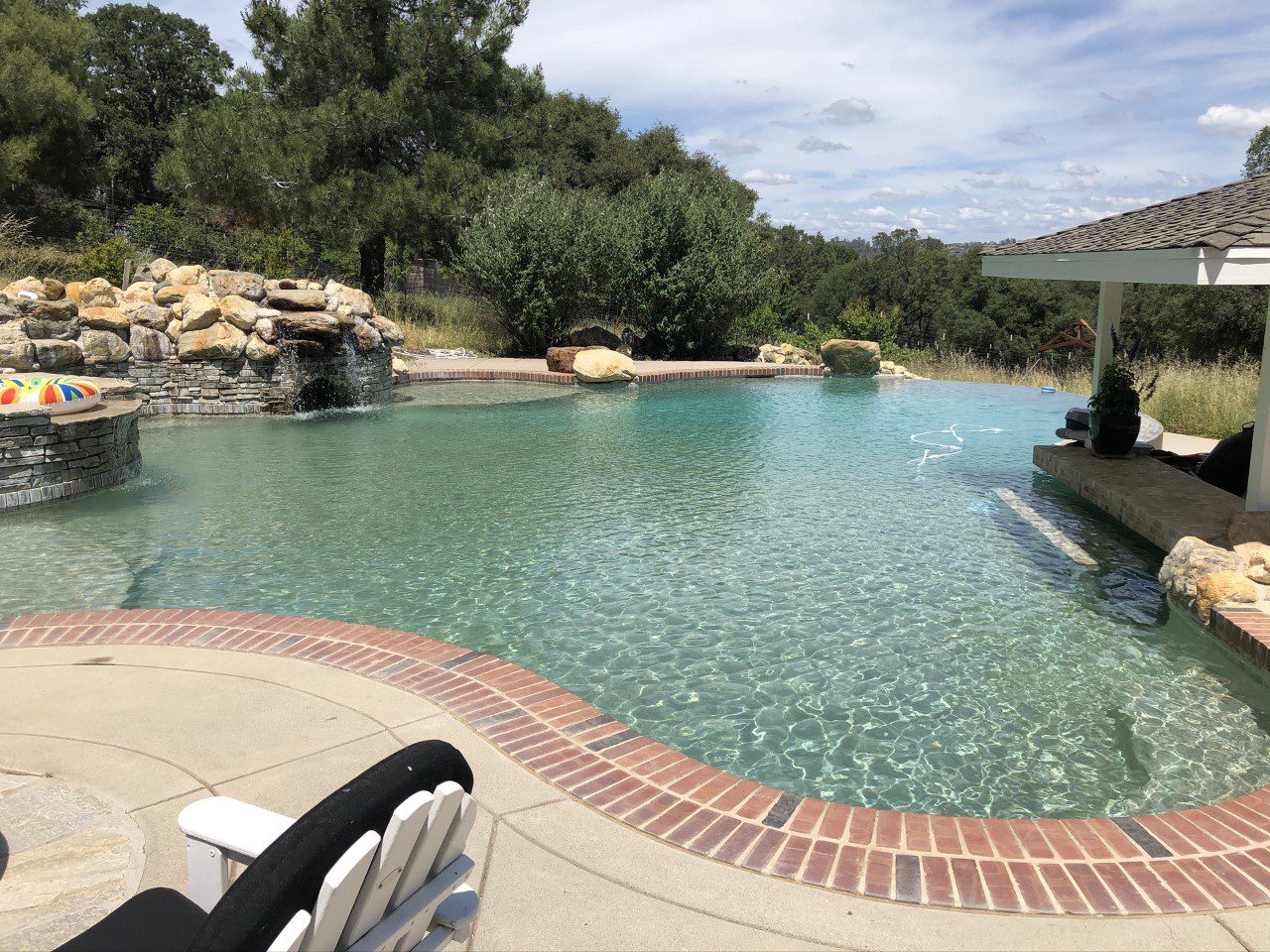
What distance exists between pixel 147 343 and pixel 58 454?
17.3ft

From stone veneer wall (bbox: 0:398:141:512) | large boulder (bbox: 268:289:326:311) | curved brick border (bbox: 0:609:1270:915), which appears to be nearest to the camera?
curved brick border (bbox: 0:609:1270:915)

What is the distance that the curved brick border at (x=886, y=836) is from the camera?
295 centimetres

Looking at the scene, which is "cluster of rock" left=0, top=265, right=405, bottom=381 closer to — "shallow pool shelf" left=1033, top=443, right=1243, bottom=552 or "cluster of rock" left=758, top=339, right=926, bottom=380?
"cluster of rock" left=758, top=339, right=926, bottom=380

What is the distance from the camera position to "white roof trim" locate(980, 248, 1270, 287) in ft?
18.2

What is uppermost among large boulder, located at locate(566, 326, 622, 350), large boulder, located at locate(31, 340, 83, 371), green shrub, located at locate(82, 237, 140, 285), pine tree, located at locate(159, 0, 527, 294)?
pine tree, located at locate(159, 0, 527, 294)

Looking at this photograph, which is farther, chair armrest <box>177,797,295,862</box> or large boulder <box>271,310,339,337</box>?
large boulder <box>271,310,339,337</box>

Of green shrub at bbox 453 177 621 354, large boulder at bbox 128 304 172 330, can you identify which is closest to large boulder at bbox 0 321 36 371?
large boulder at bbox 128 304 172 330

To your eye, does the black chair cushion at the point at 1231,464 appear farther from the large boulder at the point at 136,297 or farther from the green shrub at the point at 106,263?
the green shrub at the point at 106,263

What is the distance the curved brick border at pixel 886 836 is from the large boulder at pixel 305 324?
11.0 metres

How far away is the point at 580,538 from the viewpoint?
7848 millimetres

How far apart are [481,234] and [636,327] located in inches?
185

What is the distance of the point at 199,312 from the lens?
13.8 m

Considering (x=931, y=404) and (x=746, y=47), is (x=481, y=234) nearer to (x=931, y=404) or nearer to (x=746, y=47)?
(x=746, y=47)

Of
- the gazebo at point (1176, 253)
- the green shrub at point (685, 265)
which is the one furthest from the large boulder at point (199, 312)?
the gazebo at point (1176, 253)
